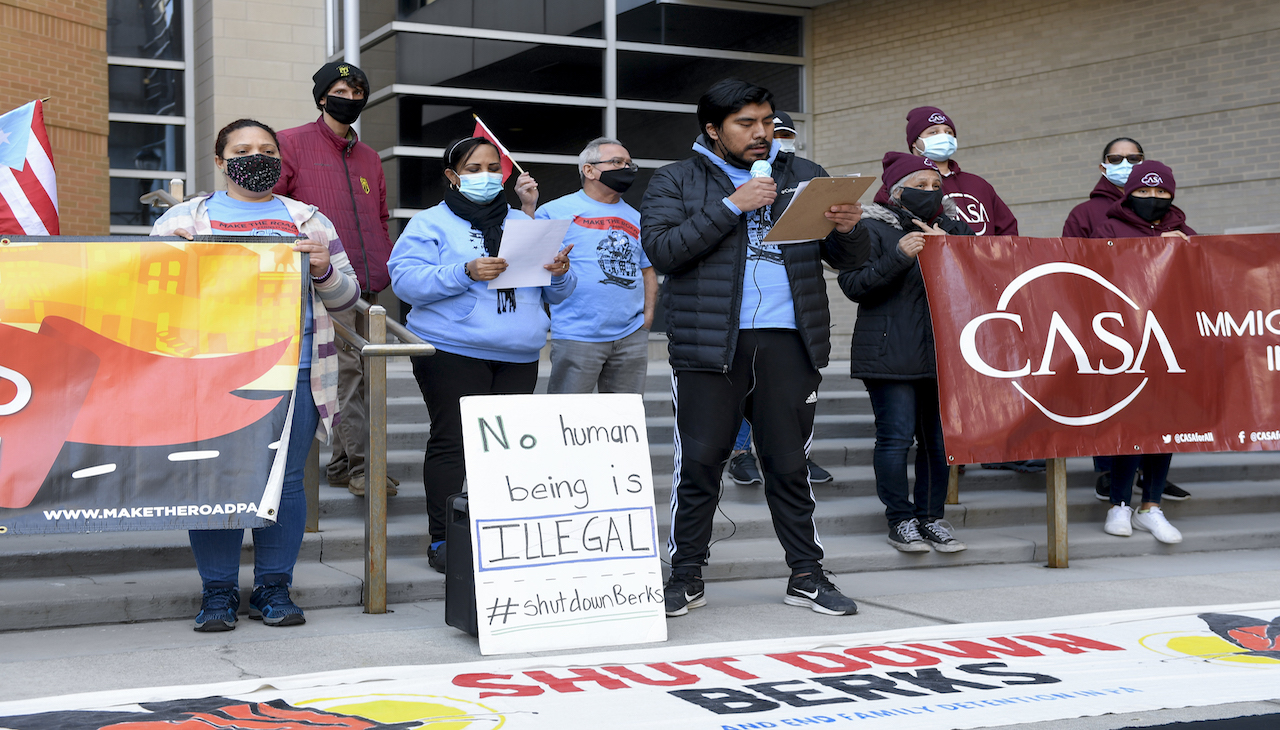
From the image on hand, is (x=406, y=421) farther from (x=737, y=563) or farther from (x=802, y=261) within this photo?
(x=802, y=261)

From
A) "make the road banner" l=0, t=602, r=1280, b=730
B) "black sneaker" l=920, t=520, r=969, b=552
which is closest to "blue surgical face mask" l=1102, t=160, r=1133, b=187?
"black sneaker" l=920, t=520, r=969, b=552

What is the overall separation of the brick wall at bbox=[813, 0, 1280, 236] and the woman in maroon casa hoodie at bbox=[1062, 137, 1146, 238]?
375 cm

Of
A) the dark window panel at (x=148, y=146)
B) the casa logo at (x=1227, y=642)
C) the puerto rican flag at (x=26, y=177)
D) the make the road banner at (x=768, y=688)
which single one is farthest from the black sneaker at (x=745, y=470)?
the dark window panel at (x=148, y=146)

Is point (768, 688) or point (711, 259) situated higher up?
point (711, 259)

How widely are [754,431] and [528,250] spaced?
1174 mm

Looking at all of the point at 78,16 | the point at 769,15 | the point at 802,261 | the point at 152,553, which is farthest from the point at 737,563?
the point at 769,15

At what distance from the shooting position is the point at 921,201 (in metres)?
5.93

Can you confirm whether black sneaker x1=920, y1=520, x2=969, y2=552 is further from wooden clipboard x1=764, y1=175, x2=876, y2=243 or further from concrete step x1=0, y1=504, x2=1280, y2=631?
wooden clipboard x1=764, y1=175, x2=876, y2=243

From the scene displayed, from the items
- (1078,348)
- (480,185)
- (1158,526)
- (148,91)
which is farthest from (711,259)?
(148,91)

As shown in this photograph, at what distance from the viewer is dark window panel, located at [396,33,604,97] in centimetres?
1159

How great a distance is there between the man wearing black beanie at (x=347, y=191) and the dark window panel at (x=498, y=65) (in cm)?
575

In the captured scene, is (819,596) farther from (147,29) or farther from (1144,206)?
(147,29)

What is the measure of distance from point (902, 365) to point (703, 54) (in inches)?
325

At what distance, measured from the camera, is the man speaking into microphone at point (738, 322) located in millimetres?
4715
